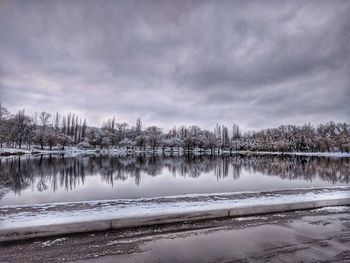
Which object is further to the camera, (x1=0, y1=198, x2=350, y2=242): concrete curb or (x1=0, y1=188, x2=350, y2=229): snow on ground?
(x1=0, y1=188, x2=350, y2=229): snow on ground

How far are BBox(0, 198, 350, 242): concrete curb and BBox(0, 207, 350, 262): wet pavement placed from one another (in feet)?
0.71

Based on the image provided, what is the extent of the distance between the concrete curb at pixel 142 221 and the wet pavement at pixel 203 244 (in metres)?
0.22

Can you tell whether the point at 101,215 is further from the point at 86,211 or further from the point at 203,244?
the point at 203,244

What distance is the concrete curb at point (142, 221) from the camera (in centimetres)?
530

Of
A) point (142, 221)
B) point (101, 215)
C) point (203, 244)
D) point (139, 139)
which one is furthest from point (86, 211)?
point (139, 139)

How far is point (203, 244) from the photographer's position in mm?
5051

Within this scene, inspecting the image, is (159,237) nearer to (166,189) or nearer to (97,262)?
(97,262)

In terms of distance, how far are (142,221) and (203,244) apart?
5.97 ft

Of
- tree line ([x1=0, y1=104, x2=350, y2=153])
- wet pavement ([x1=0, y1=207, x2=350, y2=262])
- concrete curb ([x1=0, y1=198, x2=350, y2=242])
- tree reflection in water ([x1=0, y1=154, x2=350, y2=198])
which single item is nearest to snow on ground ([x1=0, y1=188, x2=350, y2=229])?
concrete curb ([x1=0, y1=198, x2=350, y2=242])

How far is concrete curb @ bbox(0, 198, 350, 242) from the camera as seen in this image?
209 inches

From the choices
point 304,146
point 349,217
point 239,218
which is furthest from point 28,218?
point 304,146

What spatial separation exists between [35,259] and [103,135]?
8431 cm

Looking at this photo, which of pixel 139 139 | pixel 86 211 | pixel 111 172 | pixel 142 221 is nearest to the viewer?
pixel 142 221

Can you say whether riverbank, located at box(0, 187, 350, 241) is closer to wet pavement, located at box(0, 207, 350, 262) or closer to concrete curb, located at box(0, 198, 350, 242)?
concrete curb, located at box(0, 198, 350, 242)
